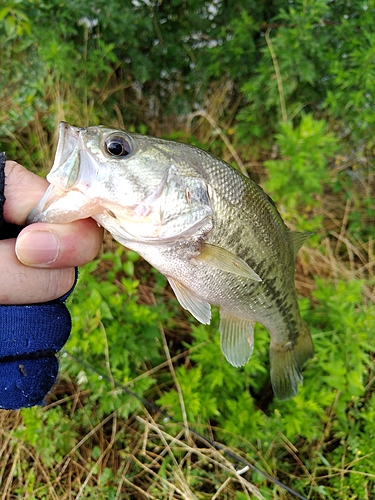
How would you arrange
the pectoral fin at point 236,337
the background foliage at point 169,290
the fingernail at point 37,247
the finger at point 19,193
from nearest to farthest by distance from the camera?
the fingernail at point 37,247, the finger at point 19,193, the pectoral fin at point 236,337, the background foliage at point 169,290

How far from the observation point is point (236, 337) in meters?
1.84

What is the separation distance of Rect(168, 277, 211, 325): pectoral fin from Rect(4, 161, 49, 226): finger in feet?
2.00

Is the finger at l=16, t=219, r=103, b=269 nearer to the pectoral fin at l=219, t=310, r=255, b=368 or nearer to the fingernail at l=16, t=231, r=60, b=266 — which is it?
the fingernail at l=16, t=231, r=60, b=266

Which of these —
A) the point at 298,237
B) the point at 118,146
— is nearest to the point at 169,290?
the point at 298,237

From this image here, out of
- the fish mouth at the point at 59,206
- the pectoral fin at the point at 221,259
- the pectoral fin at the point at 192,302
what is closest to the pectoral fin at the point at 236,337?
the pectoral fin at the point at 192,302

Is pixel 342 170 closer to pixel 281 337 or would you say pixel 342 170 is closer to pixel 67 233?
pixel 281 337

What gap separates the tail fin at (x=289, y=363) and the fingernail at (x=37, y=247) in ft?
4.49

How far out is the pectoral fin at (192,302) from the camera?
1.54m

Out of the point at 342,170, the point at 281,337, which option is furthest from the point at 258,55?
the point at 281,337

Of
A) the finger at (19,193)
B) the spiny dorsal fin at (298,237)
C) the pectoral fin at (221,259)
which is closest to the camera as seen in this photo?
the finger at (19,193)

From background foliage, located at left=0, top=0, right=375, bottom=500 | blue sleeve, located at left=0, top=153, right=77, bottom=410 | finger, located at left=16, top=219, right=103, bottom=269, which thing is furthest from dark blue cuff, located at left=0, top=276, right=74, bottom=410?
background foliage, located at left=0, top=0, right=375, bottom=500

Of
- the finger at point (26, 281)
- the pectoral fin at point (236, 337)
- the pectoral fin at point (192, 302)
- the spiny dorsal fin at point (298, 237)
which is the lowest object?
the pectoral fin at point (236, 337)

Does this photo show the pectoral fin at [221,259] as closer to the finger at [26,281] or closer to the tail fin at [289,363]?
the finger at [26,281]

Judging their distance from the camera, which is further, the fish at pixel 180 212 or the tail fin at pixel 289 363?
the tail fin at pixel 289 363
